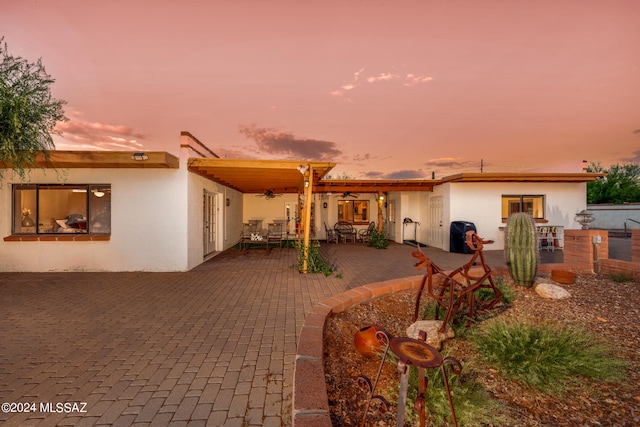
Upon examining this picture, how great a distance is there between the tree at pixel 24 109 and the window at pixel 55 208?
4.85 ft

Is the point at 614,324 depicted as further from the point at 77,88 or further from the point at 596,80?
the point at 77,88

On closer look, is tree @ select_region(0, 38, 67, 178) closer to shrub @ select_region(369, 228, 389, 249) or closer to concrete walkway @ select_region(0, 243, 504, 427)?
concrete walkway @ select_region(0, 243, 504, 427)

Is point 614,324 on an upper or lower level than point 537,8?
lower

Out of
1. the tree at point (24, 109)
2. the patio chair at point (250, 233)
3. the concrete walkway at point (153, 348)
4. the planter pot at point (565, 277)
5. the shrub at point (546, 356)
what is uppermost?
the tree at point (24, 109)

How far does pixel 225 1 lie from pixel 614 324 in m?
8.39

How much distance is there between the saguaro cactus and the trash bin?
512cm

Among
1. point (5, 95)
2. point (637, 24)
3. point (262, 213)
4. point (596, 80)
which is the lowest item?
point (262, 213)

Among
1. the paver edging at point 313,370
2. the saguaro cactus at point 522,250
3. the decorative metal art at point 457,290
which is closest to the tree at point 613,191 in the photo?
the saguaro cactus at point 522,250

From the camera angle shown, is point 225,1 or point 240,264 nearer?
point 225,1

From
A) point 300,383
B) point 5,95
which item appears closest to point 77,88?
point 5,95

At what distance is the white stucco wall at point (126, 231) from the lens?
6691 millimetres

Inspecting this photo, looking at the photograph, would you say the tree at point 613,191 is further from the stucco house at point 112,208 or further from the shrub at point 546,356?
the stucco house at point 112,208

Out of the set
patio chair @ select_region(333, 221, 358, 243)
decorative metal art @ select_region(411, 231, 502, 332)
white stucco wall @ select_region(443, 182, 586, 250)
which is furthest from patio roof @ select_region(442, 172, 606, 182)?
decorative metal art @ select_region(411, 231, 502, 332)

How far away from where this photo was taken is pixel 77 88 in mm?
7832
